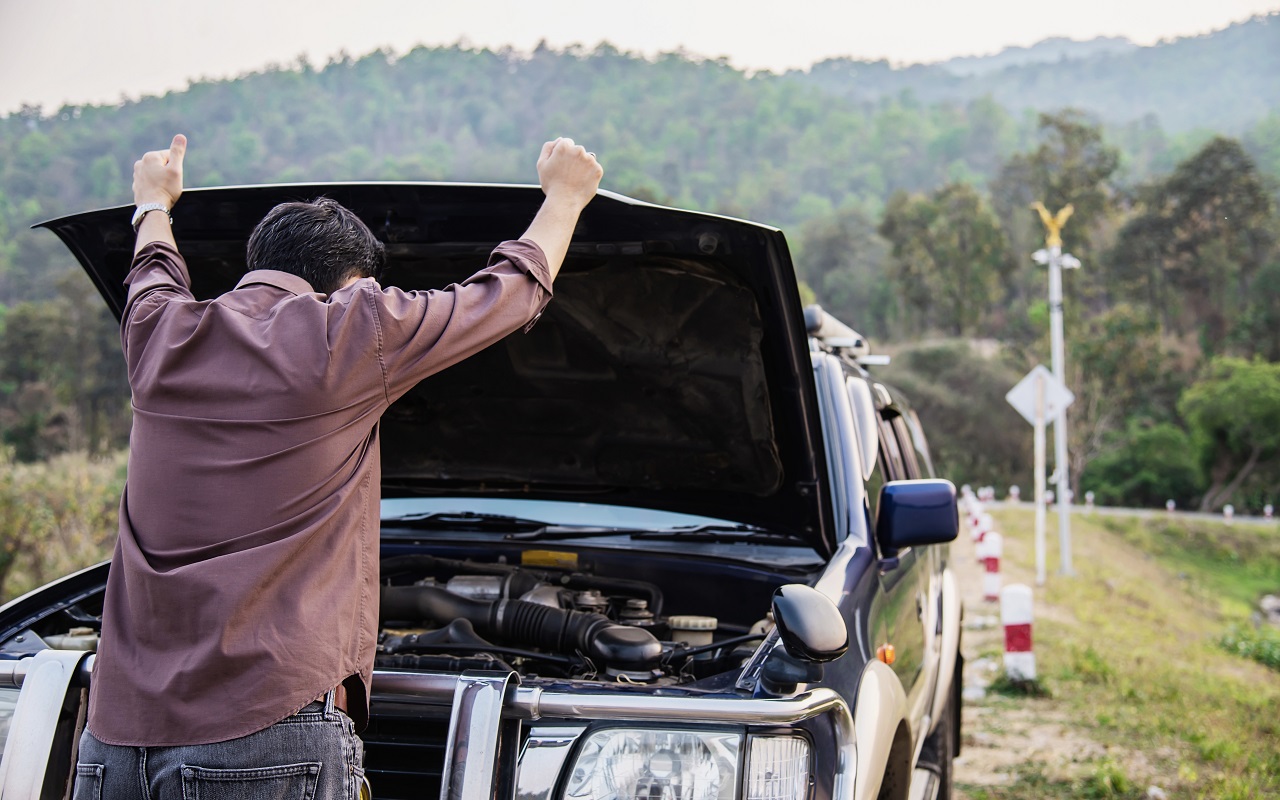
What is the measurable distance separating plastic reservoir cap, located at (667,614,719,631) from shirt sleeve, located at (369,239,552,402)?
1248 millimetres

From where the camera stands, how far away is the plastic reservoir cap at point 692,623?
3.00 metres

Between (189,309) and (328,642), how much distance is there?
615mm

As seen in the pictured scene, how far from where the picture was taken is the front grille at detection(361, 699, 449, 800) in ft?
7.16

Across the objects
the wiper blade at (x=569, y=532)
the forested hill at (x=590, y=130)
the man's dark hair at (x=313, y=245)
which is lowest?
the wiper blade at (x=569, y=532)

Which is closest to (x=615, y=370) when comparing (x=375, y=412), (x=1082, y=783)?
(x=375, y=412)

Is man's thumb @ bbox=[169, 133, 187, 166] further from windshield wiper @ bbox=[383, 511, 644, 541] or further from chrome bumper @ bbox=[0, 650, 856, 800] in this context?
windshield wiper @ bbox=[383, 511, 644, 541]

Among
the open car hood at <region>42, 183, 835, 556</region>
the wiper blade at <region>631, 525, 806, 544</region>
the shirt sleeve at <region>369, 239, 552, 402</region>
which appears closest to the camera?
the shirt sleeve at <region>369, 239, 552, 402</region>

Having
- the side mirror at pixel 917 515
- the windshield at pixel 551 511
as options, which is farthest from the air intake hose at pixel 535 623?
the side mirror at pixel 917 515

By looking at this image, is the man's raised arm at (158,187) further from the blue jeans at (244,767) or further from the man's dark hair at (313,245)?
the blue jeans at (244,767)

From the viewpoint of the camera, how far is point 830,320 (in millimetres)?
4395

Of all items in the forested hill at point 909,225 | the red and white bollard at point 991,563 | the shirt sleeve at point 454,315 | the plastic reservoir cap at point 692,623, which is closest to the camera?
the shirt sleeve at point 454,315

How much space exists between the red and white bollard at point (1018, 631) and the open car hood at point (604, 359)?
455 cm

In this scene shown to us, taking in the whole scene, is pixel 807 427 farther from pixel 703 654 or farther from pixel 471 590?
pixel 471 590

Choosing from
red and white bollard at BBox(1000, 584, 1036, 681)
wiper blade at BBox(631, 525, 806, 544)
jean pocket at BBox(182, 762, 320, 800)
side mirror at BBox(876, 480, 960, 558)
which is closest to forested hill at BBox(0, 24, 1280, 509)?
red and white bollard at BBox(1000, 584, 1036, 681)
